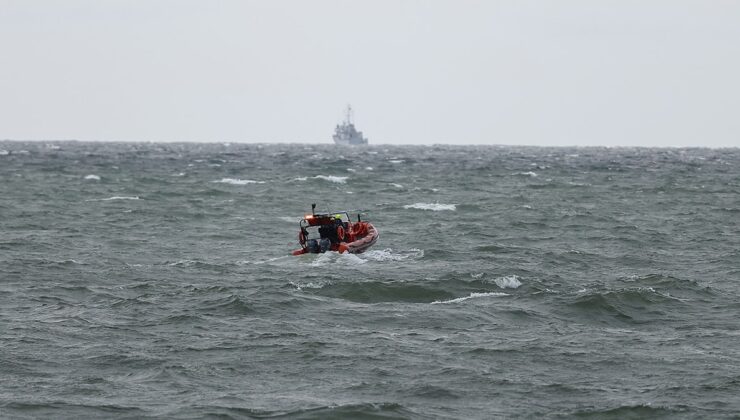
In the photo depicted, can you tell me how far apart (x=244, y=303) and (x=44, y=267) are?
7779mm

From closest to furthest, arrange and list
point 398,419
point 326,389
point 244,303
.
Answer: point 398,419 < point 326,389 < point 244,303

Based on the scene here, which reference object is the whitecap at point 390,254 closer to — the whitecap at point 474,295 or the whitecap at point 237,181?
the whitecap at point 474,295

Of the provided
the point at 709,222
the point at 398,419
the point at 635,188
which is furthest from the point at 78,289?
the point at 635,188

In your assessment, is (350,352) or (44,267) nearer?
(350,352)

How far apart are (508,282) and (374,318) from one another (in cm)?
527

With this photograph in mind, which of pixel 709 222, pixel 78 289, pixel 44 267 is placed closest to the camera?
pixel 78 289

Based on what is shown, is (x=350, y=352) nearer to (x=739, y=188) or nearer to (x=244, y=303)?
(x=244, y=303)

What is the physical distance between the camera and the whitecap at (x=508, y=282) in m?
23.9

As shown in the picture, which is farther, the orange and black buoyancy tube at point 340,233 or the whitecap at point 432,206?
the whitecap at point 432,206

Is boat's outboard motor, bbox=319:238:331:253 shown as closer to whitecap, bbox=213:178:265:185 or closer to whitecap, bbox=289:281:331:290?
whitecap, bbox=289:281:331:290

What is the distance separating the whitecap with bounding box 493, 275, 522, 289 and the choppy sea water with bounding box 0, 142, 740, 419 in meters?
0.05

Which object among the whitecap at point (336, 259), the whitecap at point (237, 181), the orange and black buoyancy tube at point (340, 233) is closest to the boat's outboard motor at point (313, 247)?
the whitecap at point (336, 259)

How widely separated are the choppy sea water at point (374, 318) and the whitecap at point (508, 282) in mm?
46

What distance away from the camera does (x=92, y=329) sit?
18.7 metres
